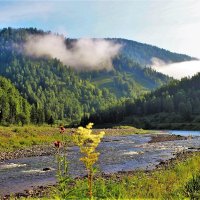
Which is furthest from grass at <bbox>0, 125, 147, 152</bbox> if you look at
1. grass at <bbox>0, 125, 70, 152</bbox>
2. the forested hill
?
the forested hill

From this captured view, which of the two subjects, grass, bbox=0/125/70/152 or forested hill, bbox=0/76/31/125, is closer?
grass, bbox=0/125/70/152

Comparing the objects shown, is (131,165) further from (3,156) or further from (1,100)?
(1,100)

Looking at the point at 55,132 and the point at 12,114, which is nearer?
the point at 55,132

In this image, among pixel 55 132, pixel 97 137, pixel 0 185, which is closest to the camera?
pixel 97 137

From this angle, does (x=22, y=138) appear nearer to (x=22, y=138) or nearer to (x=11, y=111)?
(x=22, y=138)

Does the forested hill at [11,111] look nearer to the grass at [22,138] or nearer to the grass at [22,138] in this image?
the grass at [22,138]

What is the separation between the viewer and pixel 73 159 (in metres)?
59.0

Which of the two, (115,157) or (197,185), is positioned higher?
(197,185)

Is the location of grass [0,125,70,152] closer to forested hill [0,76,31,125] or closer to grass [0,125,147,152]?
grass [0,125,147,152]

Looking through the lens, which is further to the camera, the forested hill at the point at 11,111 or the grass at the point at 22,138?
the forested hill at the point at 11,111

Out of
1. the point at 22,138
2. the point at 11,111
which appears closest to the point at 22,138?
the point at 22,138

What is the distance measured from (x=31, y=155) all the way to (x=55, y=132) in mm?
47890

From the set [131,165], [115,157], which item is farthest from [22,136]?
[131,165]

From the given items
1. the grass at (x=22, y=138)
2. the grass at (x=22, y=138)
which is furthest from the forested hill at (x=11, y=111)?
the grass at (x=22, y=138)
